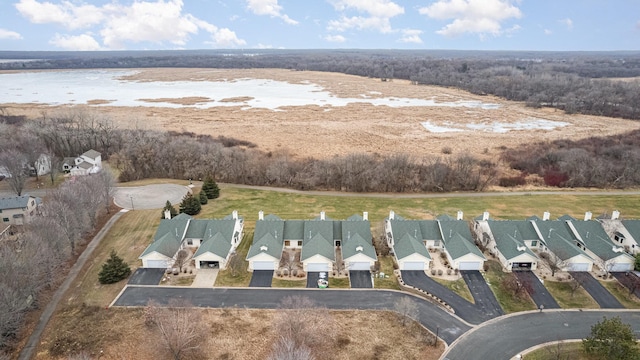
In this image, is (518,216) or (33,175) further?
(33,175)

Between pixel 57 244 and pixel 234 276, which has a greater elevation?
pixel 57 244

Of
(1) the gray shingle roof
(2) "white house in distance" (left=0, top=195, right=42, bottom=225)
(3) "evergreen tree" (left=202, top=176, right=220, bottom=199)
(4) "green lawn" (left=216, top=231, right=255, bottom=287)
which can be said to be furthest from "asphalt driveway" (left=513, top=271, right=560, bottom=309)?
(1) the gray shingle roof

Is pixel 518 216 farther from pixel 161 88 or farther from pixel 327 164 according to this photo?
pixel 161 88

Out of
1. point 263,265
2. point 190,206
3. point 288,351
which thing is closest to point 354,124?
point 190,206

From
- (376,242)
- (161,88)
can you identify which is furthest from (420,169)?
(161,88)

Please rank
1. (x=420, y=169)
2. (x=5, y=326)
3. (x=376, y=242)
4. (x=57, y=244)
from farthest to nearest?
(x=420, y=169) < (x=376, y=242) < (x=57, y=244) < (x=5, y=326)

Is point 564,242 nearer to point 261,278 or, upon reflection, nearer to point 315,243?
point 315,243

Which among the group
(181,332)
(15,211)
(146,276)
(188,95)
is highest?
(188,95)
